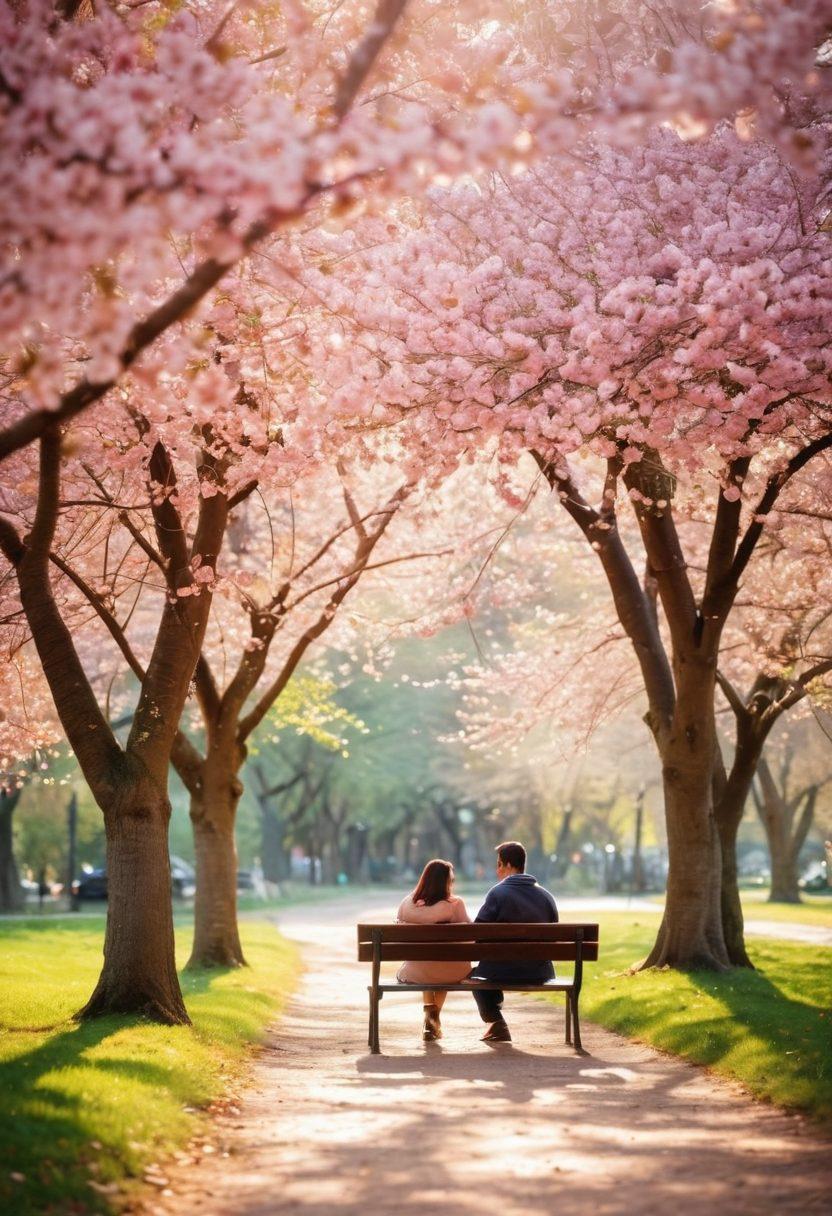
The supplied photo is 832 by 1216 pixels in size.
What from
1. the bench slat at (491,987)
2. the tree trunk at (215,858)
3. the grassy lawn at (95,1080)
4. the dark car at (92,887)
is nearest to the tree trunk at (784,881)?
the dark car at (92,887)

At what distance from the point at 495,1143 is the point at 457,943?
14.1 ft

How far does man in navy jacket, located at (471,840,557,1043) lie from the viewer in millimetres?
11312

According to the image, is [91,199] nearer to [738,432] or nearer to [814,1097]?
[814,1097]

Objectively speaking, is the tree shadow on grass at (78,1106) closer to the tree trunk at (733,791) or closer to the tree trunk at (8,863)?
the tree trunk at (733,791)

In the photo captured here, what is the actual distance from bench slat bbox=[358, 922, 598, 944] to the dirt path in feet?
2.90

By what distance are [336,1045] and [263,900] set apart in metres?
34.3

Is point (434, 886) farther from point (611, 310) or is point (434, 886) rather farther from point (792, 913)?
point (792, 913)

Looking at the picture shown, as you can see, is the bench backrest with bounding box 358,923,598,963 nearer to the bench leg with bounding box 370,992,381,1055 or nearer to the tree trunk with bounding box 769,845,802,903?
the bench leg with bounding box 370,992,381,1055

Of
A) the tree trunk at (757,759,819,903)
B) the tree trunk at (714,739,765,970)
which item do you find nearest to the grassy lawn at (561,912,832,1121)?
the tree trunk at (714,739,765,970)

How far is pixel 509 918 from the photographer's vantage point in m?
11.7

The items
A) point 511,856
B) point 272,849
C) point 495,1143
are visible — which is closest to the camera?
point 495,1143

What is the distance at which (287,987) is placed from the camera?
1684cm

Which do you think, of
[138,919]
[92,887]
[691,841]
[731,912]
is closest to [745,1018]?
[691,841]

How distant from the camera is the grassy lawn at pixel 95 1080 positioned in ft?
19.4
